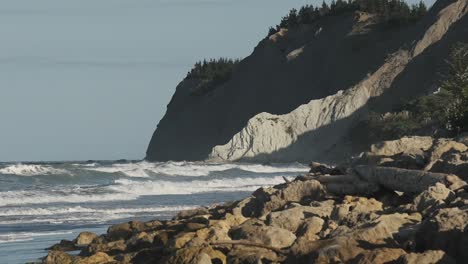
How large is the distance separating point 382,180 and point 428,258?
490 centimetres

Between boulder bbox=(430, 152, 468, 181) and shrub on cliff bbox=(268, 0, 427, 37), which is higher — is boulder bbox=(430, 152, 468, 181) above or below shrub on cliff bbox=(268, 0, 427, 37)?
below

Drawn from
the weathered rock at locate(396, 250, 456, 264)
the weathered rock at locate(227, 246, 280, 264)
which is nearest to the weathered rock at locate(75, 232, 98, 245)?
the weathered rock at locate(227, 246, 280, 264)

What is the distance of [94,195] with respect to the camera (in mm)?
34094

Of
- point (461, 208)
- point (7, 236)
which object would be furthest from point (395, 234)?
point (7, 236)

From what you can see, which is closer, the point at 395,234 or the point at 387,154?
the point at 395,234

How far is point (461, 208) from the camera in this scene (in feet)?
37.9

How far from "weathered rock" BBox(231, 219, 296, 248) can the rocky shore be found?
14mm

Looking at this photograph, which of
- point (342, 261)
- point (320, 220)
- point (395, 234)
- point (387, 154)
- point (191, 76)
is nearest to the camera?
point (342, 261)

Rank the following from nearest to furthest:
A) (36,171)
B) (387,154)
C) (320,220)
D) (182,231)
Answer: (320,220) < (182,231) < (387,154) < (36,171)

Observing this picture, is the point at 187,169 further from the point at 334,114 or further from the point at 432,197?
the point at 432,197

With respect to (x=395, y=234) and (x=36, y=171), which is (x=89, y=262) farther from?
(x=36, y=171)

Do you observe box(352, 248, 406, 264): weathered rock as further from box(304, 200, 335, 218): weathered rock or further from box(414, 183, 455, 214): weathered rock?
box(304, 200, 335, 218): weathered rock

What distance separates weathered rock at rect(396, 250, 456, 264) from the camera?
1019 centimetres

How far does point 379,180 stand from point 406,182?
1.77 ft
